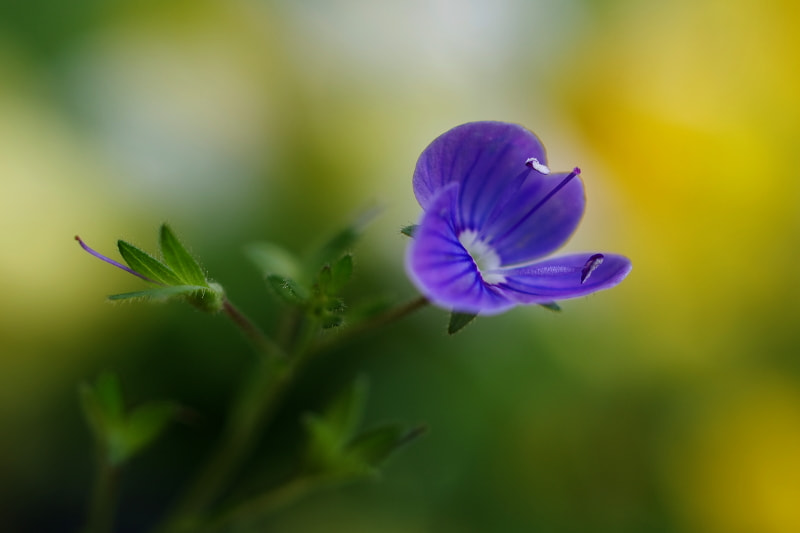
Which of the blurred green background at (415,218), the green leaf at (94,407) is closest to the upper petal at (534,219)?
the green leaf at (94,407)

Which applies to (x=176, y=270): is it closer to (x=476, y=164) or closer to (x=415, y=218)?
(x=476, y=164)

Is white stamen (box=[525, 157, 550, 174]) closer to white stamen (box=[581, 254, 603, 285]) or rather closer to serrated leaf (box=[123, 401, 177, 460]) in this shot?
white stamen (box=[581, 254, 603, 285])

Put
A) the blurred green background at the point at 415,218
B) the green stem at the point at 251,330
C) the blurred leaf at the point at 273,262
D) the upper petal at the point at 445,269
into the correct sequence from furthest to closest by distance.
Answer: the blurred green background at the point at 415,218 → the blurred leaf at the point at 273,262 → the green stem at the point at 251,330 → the upper petal at the point at 445,269

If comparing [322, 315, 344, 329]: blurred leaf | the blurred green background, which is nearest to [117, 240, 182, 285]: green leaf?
[322, 315, 344, 329]: blurred leaf

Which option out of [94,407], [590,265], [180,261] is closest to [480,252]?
[590,265]

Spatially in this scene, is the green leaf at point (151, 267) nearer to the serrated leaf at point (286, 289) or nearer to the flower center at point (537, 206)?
the serrated leaf at point (286, 289)

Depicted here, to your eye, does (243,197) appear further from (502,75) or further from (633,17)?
(633,17)
